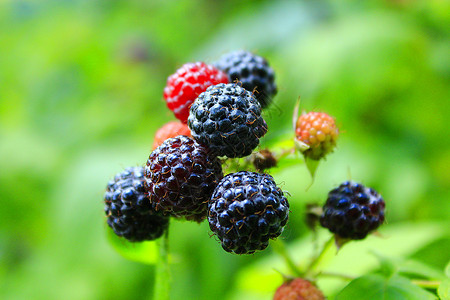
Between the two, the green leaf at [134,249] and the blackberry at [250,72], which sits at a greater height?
the blackberry at [250,72]

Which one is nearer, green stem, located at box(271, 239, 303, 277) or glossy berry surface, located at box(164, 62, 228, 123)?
glossy berry surface, located at box(164, 62, 228, 123)

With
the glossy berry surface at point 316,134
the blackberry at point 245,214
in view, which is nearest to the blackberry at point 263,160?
the glossy berry surface at point 316,134

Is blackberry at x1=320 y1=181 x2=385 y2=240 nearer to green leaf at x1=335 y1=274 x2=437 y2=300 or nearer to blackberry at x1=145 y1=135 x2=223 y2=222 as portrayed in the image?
green leaf at x1=335 y1=274 x2=437 y2=300

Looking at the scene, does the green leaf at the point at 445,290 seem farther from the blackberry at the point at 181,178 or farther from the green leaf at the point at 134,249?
the green leaf at the point at 134,249

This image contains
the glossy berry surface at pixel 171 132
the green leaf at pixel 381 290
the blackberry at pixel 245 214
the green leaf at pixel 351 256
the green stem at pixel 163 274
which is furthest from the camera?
the green leaf at pixel 351 256

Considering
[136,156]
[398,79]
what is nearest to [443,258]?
[398,79]

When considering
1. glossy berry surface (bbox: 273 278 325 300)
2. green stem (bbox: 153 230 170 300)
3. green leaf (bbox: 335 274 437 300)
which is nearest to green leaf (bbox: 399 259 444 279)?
green leaf (bbox: 335 274 437 300)
